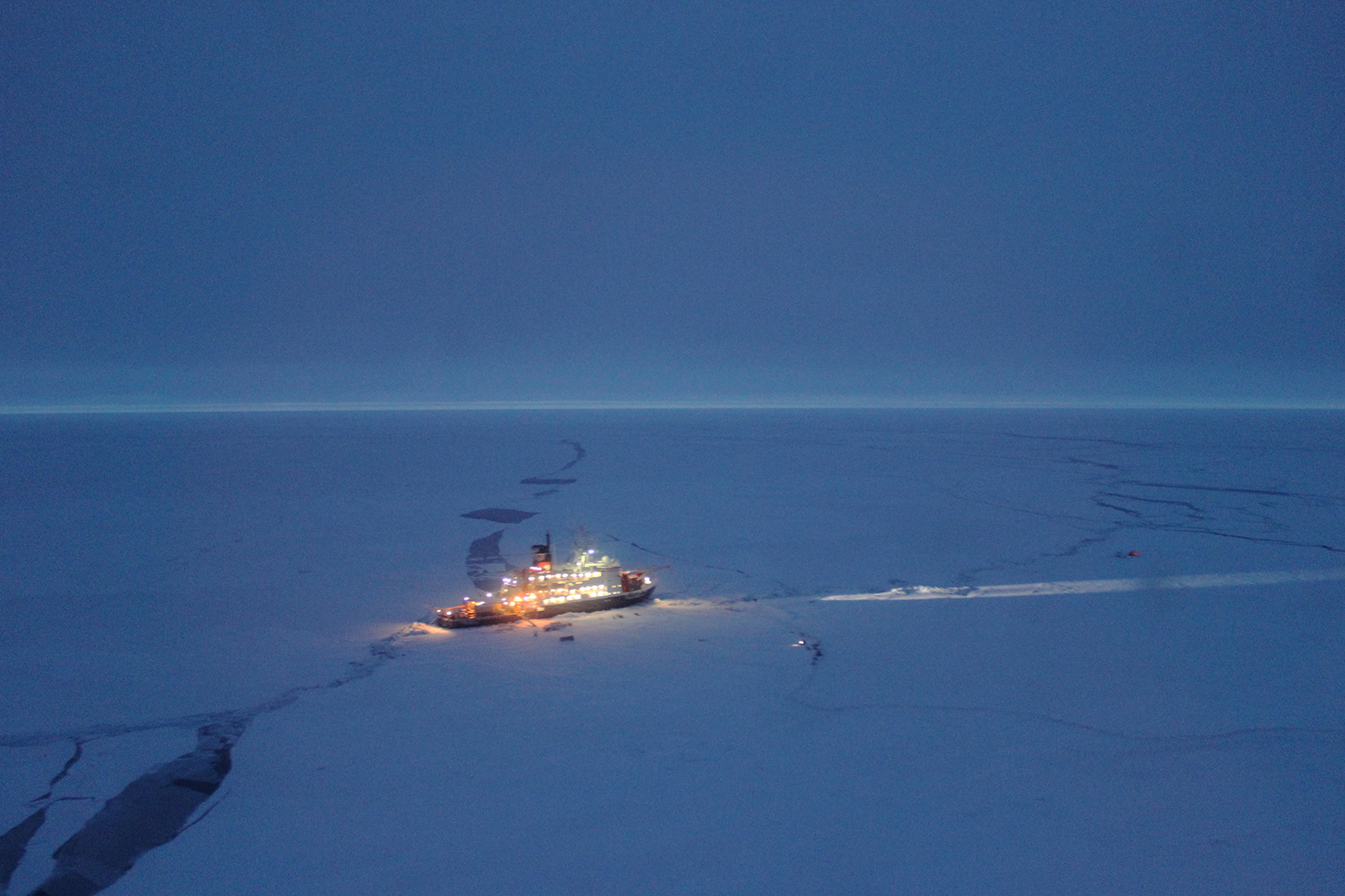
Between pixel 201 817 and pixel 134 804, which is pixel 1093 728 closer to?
pixel 201 817

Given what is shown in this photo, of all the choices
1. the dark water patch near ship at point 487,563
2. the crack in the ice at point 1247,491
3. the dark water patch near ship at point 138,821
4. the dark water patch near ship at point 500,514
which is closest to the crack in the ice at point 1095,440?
the crack in the ice at point 1247,491

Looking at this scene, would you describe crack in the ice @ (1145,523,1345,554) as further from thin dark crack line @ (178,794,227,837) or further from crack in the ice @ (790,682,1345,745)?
thin dark crack line @ (178,794,227,837)

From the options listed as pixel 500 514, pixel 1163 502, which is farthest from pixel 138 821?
pixel 1163 502

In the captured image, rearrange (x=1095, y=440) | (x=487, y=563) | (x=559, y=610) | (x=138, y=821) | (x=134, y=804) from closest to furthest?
(x=138, y=821), (x=134, y=804), (x=559, y=610), (x=487, y=563), (x=1095, y=440)

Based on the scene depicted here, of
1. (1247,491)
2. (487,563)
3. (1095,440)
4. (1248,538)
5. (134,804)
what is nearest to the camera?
(134,804)

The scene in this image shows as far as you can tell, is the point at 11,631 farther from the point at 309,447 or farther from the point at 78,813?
the point at 309,447

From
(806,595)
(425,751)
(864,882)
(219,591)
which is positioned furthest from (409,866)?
(219,591)
